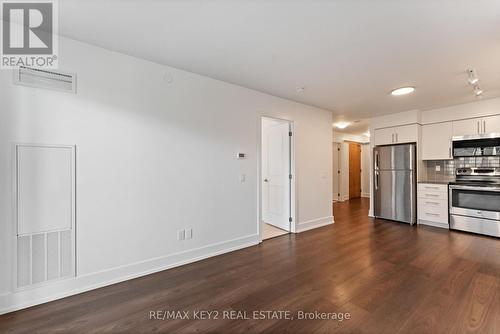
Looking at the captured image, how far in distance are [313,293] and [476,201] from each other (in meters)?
3.96

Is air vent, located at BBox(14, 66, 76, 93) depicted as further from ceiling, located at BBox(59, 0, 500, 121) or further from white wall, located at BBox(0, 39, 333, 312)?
ceiling, located at BBox(59, 0, 500, 121)

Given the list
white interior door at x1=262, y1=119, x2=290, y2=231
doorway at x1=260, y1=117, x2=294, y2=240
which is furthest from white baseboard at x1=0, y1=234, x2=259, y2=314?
white interior door at x1=262, y1=119, x2=290, y2=231

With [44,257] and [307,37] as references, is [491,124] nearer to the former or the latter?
[307,37]

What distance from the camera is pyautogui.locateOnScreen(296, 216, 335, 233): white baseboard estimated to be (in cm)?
421

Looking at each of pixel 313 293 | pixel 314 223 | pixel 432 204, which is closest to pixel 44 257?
pixel 313 293

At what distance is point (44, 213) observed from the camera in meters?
2.01

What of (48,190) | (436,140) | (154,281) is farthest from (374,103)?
(48,190)

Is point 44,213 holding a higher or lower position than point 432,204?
higher

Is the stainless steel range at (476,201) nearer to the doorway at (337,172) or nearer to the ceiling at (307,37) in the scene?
the ceiling at (307,37)

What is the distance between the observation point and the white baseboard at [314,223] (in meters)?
4.21

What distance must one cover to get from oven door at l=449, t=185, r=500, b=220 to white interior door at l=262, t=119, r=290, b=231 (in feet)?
10.5

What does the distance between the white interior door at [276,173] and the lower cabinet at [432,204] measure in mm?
2939

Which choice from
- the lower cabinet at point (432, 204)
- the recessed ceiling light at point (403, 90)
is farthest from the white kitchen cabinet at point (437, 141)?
the recessed ceiling light at point (403, 90)

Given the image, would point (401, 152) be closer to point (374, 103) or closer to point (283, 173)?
point (374, 103)
